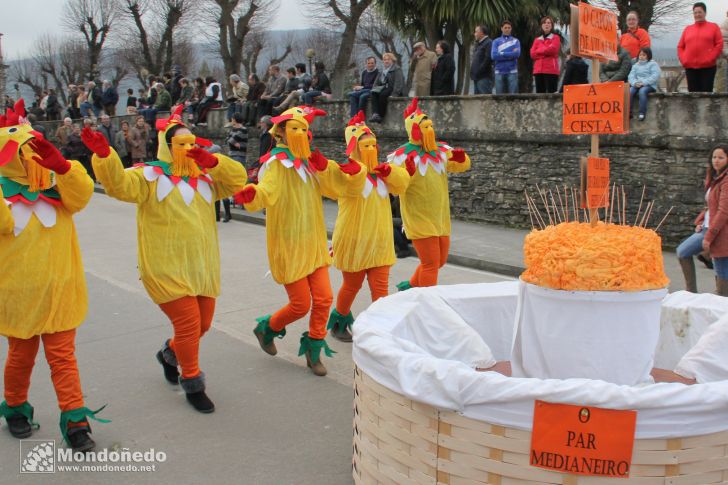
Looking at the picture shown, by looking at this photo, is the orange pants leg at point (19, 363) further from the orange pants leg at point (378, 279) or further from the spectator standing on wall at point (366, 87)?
the spectator standing on wall at point (366, 87)

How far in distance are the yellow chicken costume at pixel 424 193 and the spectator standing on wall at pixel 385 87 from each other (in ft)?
26.5

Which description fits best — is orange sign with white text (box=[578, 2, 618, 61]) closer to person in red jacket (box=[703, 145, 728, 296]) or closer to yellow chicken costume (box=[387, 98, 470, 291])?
yellow chicken costume (box=[387, 98, 470, 291])

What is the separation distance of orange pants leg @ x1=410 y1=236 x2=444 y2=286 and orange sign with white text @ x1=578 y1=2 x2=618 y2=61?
123 inches

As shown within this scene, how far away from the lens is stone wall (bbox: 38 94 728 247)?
35.7 ft

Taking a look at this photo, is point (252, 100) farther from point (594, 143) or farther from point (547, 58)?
point (594, 143)

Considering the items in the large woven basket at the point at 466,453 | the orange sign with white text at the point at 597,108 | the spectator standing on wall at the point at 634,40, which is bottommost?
the large woven basket at the point at 466,453

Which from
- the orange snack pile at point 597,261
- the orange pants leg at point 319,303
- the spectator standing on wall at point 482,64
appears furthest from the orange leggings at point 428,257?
the spectator standing on wall at point 482,64

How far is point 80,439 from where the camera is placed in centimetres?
434

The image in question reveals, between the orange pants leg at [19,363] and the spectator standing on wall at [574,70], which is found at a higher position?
the spectator standing on wall at [574,70]

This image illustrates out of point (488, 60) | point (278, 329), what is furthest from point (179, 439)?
point (488, 60)

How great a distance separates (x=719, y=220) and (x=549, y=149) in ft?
18.9

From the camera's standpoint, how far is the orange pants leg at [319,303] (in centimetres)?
562

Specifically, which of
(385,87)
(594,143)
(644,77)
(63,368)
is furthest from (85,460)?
(385,87)

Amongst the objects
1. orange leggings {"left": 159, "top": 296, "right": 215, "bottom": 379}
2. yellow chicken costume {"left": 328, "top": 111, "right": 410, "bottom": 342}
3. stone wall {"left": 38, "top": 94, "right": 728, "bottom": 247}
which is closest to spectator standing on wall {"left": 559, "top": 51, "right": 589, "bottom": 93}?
stone wall {"left": 38, "top": 94, "right": 728, "bottom": 247}
